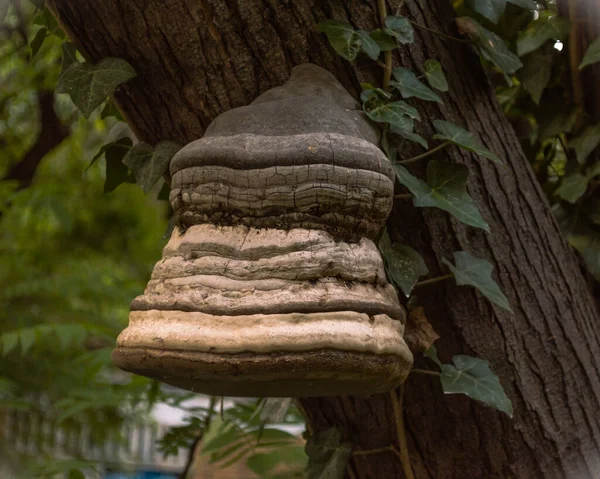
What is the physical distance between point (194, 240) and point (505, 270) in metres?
0.75

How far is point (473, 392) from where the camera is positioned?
4.44 feet

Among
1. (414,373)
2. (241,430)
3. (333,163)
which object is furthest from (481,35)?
(241,430)

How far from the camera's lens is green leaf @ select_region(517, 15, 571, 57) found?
1.76m

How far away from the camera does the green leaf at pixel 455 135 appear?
134 centimetres

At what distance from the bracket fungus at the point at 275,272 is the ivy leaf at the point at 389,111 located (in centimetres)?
13

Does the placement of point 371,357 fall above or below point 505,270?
above

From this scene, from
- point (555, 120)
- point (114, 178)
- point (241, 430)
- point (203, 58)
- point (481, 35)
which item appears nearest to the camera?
point (203, 58)

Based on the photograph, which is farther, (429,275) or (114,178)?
(114,178)

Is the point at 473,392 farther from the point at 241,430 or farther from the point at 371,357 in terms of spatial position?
the point at 241,430

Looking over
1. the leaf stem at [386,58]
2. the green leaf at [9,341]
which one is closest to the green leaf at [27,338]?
the green leaf at [9,341]

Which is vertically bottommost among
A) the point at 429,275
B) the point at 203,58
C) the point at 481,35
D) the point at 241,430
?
the point at 241,430

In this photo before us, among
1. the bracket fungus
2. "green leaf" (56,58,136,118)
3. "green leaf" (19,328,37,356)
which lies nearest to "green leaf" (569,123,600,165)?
the bracket fungus

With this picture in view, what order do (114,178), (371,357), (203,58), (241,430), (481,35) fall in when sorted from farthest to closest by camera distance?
(241,430) → (114,178) → (481,35) → (203,58) → (371,357)

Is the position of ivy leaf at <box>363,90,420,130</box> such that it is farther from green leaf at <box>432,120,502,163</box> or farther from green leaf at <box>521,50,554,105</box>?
green leaf at <box>521,50,554,105</box>
